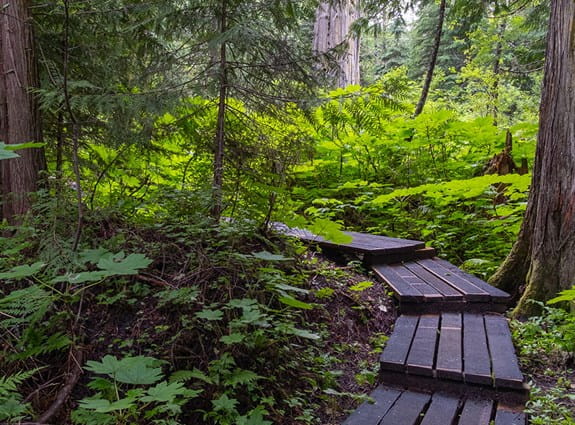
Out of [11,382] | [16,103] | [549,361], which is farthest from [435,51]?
[11,382]

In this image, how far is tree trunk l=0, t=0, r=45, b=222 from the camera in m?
3.82

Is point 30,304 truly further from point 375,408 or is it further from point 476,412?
point 476,412

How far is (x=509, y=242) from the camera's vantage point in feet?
18.5

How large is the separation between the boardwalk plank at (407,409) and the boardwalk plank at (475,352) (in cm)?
32

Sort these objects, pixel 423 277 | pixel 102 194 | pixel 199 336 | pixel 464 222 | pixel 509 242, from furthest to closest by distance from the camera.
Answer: pixel 464 222 < pixel 509 242 < pixel 102 194 < pixel 423 277 < pixel 199 336

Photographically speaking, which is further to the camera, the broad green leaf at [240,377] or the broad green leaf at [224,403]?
the broad green leaf at [240,377]

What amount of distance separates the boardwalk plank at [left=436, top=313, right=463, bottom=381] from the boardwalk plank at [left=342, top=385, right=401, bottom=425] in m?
0.34

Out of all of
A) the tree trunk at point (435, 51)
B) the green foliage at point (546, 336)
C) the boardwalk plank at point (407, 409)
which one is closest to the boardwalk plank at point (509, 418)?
the boardwalk plank at point (407, 409)

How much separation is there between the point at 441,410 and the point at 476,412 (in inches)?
7.6

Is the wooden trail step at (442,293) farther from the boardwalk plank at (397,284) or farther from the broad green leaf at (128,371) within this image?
A: the broad green leaf at (128,371)

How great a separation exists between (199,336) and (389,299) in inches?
85.0

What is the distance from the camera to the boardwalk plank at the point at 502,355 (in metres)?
2.48

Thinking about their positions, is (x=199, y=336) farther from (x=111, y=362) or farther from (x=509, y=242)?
(x=509, y=242)

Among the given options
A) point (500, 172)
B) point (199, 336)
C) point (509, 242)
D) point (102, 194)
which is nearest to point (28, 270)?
point (199, 336)
